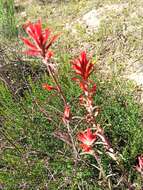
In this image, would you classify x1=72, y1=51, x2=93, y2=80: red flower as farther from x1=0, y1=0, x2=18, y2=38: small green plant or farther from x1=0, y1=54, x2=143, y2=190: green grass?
x1=0, y1=0, x2=18, y2=38: small green plant

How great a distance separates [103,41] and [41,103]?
1119 millimetres

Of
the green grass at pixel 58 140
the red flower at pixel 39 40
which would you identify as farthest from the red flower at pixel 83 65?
the green grass at pixel 58 140

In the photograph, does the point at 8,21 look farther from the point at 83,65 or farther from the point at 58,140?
the point at 83,65

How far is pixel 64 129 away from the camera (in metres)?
2.73

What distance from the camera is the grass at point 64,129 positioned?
2.51 meters

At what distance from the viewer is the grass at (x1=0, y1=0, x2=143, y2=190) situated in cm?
251

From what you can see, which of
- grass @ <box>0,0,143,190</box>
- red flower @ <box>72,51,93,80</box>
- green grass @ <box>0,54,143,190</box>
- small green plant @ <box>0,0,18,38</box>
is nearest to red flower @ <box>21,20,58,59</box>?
red flower @ <box>72,51,93,80</box>

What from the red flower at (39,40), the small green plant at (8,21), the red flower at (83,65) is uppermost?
the red flower at (39,40)

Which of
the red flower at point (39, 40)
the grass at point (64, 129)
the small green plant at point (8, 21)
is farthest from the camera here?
the small green plant at point (8, 21)

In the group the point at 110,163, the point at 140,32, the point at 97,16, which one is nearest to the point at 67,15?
the point at 97,16

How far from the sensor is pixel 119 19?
3818 mm

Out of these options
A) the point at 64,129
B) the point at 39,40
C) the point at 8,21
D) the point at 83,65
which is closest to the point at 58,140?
the point at 64,129

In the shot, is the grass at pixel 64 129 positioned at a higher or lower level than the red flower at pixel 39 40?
lower

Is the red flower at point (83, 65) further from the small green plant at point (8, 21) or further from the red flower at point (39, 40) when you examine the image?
the small green plant at point (8, 21)
